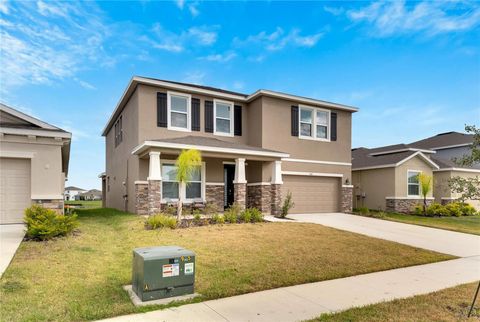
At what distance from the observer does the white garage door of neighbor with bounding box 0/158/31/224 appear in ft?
37.6

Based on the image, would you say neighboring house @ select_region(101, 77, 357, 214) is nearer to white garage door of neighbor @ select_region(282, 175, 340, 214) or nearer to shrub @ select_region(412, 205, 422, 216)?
white garage door of neighbor @ select_region(282, 175, 340, 214)

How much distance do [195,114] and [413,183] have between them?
15.4 metres

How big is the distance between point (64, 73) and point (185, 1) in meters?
6.99

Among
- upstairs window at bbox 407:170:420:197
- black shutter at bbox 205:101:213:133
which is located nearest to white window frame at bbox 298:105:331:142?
black shutter at bbox 205:101:213:133

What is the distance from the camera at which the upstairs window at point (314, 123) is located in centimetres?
1830

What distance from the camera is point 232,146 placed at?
1486 cm

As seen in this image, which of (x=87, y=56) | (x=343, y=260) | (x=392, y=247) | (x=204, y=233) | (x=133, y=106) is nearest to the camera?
(x=343, y=260)

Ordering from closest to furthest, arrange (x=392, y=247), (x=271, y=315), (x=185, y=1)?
1. (x=271, y=315)
2. (x=392, y=247)
3. (x=185, y=1)

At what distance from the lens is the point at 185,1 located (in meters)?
11.3

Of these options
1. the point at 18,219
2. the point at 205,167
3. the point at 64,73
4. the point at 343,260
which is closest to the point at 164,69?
the point at 64,73

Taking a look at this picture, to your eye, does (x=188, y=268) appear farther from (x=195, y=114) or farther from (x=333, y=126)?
(x=333, y=126)

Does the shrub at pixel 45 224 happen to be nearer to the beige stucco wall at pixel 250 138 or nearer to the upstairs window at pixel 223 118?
the beige stucco wall at pixel 250 138

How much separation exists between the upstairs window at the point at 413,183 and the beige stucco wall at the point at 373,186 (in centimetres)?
147

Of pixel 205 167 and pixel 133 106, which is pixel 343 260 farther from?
pixel 133 106
